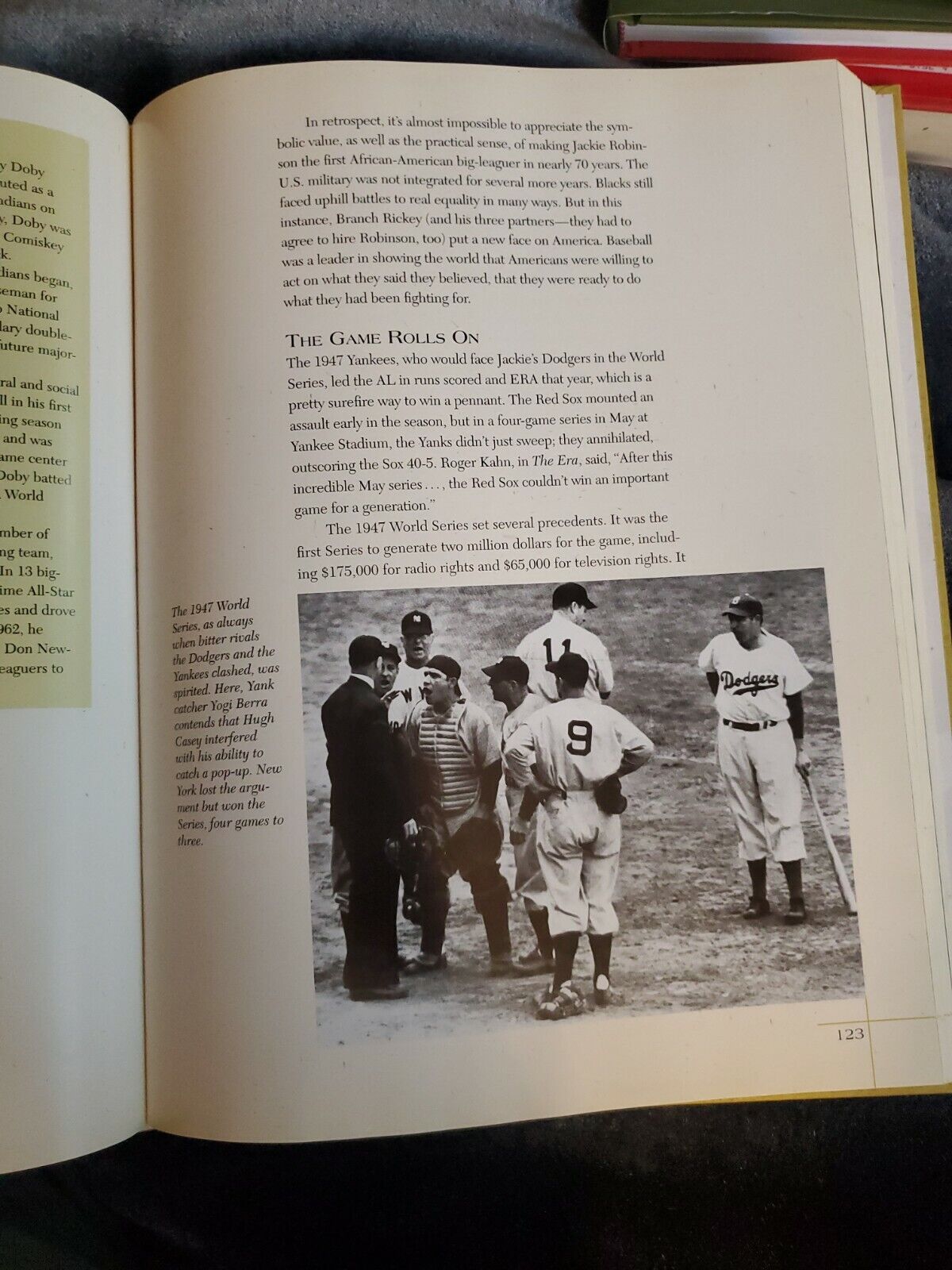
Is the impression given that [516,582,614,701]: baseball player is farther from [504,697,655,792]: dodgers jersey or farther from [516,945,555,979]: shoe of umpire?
[516,945,555,979]: shoe of umpire

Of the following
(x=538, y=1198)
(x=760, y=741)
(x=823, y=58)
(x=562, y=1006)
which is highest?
(x=823, y=58)

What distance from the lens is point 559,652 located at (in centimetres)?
43

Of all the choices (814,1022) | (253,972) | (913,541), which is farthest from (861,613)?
(253,972)

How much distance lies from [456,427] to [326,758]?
16 centimetres

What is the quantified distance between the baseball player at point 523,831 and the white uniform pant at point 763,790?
0.09m

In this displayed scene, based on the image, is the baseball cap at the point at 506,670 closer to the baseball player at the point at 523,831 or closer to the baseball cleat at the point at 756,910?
the baseball player at the point at 523,831

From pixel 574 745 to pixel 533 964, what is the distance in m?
0.10

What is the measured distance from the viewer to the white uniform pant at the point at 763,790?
1.40 ft

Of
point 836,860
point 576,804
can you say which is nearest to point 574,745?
point 576,804

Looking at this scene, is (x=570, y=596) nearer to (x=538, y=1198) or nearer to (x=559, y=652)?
(x=559, y=652)

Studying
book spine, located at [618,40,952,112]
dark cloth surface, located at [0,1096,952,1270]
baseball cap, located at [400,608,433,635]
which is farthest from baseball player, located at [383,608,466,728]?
book spine, located at [618,40,952,112]

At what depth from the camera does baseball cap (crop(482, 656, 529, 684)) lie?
425 mm

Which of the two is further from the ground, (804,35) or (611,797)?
(804,35)

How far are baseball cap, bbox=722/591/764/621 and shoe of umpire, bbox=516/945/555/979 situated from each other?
0.18 m
